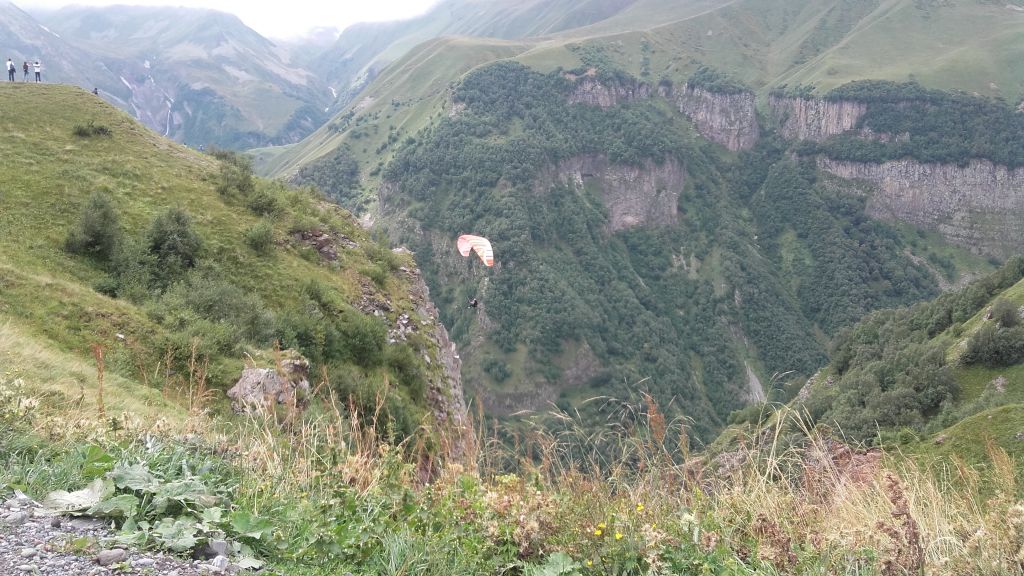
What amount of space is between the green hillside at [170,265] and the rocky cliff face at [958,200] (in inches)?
7187

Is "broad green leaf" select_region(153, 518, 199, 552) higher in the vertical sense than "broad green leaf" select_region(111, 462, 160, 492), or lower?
lower

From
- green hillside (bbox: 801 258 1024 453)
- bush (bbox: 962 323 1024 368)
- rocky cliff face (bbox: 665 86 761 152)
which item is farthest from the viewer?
rocky cliff face (bbox: 665 86 761 152)

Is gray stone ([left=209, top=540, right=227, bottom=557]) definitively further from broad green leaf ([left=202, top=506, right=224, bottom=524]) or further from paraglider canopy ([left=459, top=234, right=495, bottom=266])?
paraglider canopy ([left=459, top=234, right=495, bottom=266])

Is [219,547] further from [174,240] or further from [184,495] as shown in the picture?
[174,240]

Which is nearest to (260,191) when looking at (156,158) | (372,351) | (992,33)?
(156,158)

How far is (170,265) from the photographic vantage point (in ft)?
57.4

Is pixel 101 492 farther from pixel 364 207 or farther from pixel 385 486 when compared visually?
pixel 364 207

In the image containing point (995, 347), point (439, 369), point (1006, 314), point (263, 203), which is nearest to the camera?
point (439, 369)

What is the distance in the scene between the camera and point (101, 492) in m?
3.71

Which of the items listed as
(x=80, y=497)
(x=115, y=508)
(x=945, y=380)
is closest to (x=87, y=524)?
(x=115, y=508)

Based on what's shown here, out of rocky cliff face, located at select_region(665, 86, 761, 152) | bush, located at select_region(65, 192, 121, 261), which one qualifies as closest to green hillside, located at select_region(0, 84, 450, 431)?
bush, located at select_region(65, 192, 121, 261)

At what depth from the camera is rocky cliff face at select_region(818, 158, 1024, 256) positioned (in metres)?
147

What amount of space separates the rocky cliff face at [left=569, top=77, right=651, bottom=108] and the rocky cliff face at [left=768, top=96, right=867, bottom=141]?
51.2 m

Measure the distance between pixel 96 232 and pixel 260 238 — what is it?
5022 mm
